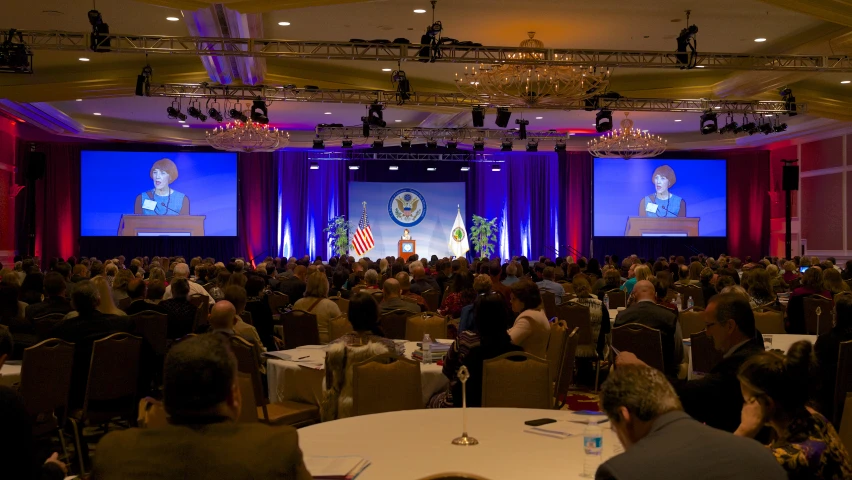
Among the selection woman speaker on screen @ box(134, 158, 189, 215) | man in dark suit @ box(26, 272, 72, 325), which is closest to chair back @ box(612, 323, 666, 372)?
man in dark suit @ box(26, 272, 72, 325)

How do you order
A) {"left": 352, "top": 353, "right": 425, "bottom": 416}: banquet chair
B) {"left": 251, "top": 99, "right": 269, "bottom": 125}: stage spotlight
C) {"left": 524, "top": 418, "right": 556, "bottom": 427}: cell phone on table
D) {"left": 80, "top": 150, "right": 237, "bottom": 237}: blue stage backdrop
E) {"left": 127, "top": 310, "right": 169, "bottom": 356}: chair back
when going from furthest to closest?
1. {"left": 80, "top": 150, "right": 237, "bottom": 237}: blue stage backdrop
2. {"left": 251, "top": 99, "right": 269, "bottom": 125}: stage spotlight
3. {"left": 127, "top": 310, "right": 169, "bottom": 356}: chair back
4. {"left": 352, "top": 353, "right": 425, "bottom": 416}: banquet chair
5. {"left": 524, "top": 418, "right": 556, "bottom": 427}: cell phone on table

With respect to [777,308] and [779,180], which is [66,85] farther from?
[779,180]

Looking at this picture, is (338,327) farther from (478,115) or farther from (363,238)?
(363,238)

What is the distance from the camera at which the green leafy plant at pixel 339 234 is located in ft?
75.7

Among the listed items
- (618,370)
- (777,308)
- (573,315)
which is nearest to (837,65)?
(777,308)

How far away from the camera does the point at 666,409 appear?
2.14 metres

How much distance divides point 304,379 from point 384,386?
5.11 ft

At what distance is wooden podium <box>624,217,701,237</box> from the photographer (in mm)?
23375

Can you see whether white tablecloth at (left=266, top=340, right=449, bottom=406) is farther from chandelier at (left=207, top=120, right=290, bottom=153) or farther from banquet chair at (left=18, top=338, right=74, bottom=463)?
chandelier at (left=207, top=120, right=290, bottom=153)

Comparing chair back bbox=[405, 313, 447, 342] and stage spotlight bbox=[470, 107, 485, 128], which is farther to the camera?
stage spotlight bbox=[470, 107, 485, 128]

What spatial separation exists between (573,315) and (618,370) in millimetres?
6544

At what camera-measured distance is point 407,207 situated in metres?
24.4

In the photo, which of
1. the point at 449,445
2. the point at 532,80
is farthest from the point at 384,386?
the point at 532,80

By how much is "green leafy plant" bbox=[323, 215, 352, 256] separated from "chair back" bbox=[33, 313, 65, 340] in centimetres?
1644
